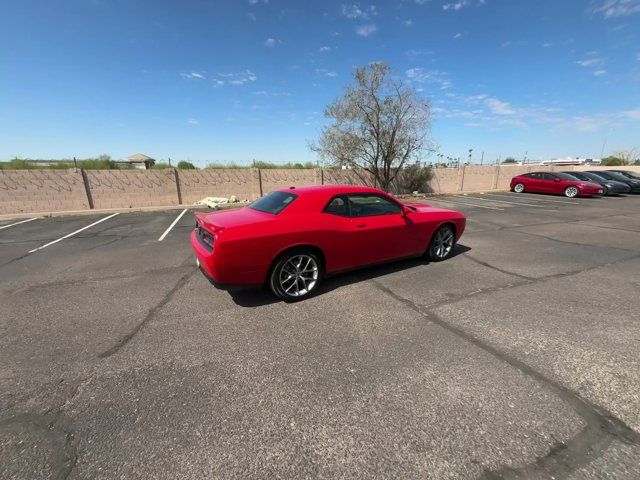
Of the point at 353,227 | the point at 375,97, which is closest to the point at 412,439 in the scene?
the point at 353,227

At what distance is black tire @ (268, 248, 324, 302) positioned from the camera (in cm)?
363

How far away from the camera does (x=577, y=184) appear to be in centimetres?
1625

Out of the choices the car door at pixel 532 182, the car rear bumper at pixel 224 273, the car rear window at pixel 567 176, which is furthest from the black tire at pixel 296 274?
the car door at pixel 532 182

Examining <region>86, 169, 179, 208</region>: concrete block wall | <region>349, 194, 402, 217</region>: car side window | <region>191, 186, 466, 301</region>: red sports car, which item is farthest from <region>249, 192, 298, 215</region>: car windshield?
<region>86, 169, 179, 208</region>: concrete block wall

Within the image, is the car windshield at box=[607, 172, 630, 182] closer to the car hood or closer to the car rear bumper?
the car hood

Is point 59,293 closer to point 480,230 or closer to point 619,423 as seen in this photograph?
point 619,423

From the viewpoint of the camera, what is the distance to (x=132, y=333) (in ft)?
10.2

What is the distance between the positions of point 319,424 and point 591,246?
7.57 m

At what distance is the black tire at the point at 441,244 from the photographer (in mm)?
5188

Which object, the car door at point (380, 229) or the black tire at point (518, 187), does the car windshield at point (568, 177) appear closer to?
the black tire at point (518, 187)

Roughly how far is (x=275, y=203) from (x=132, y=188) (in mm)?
13331

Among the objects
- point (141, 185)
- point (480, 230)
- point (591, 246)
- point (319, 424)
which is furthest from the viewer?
point (141, 185)

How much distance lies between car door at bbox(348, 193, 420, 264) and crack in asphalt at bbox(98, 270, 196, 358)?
8.89ft

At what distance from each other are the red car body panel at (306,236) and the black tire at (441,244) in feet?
0.76
